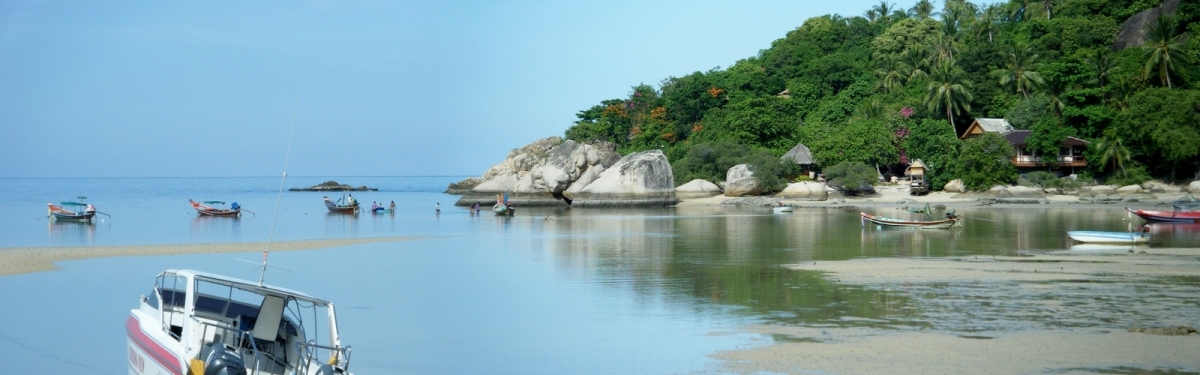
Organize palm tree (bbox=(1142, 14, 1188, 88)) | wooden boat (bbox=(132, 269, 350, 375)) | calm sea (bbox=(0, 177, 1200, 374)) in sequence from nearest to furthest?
wooden boat (bbox=(132, 269, 350, 375)), calm sea (bbox=(0, 177, 1200, 374)), palm tree (bbox=(1142, 14, 1188, 88))

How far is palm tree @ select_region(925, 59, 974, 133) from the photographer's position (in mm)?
67250

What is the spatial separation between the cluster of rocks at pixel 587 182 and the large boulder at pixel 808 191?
7.97 meters

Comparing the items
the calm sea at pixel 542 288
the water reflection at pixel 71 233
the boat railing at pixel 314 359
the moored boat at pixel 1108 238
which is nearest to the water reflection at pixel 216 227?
the calm sea at pixel 542 288

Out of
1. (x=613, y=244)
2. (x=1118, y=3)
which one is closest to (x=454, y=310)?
(x=613, y=244)

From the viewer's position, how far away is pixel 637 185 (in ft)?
218

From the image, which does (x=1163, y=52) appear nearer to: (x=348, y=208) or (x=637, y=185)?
(x=637, y=185)

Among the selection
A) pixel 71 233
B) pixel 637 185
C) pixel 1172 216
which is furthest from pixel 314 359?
pixel 637 185

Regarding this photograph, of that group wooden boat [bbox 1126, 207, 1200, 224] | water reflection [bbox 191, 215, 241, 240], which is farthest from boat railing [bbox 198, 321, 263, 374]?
wooden boat [bbox 1126, 207, 1200, 224]

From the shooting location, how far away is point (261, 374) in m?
12.5

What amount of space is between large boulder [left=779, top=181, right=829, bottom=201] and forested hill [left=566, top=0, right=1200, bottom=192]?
2341mm

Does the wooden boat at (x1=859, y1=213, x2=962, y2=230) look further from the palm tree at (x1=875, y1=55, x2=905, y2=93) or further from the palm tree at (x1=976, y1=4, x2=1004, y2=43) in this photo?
the palm tree at (x1=976, y1=4, x2=1004, y2=43)

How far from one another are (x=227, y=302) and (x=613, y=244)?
2347 cm

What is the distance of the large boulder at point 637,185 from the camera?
66562 millimetres

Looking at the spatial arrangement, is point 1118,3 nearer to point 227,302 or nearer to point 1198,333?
point 1198,333
